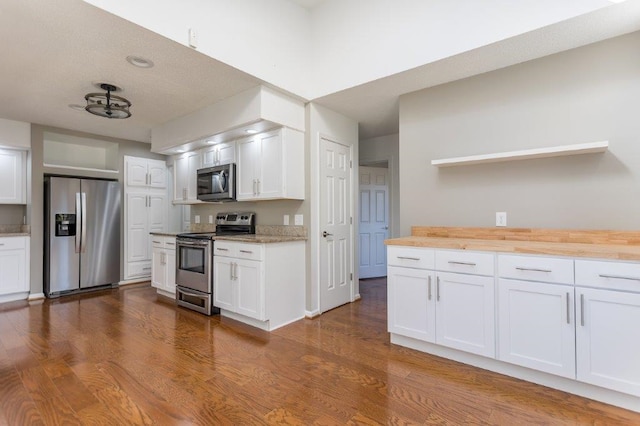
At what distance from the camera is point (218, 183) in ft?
13.1

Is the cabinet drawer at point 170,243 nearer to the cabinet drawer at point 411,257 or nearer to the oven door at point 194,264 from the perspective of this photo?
the oven door at point 194,264

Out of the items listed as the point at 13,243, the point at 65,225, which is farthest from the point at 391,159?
the point at 13,243

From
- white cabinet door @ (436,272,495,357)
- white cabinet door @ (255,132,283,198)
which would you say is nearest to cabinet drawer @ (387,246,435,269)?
white cabinet door @ (436,272,495,357)

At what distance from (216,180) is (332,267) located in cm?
183

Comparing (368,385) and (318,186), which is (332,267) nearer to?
(318,186)

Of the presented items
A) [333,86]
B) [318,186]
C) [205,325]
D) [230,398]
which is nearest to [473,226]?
[318,186]

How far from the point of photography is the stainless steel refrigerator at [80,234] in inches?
176

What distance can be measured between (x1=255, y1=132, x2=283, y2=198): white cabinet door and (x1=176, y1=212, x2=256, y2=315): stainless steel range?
639 millimetres

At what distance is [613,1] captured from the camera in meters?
1.94

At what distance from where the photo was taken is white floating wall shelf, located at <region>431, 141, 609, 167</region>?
224 centimetres

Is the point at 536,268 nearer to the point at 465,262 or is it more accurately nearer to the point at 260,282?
the point at 465,262

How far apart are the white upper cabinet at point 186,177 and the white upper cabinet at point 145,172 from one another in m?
1.11

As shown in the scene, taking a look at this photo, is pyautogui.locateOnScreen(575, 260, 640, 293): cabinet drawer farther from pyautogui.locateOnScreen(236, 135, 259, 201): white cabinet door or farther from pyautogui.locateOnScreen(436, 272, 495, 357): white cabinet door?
pyautogui.locateOnScreen(236, 135, 259, 201): white cabinet door

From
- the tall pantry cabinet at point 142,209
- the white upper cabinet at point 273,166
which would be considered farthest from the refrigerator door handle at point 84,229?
the white upper cabinet at point 273,166
